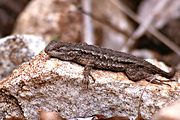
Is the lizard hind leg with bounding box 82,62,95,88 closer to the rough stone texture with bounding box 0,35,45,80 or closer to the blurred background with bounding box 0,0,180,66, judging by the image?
the rough stone texture with bounding box 0,35,45,80

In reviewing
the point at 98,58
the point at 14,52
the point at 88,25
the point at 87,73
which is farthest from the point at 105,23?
the point at 87,73

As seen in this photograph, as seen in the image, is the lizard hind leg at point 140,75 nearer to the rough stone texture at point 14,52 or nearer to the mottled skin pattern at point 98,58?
the mottled skin pattern at point 98,58

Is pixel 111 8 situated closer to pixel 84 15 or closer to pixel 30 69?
pixel 84 15

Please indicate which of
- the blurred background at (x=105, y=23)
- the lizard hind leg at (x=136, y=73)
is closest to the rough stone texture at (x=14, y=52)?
the lizard hind leg at (x=136, y=73)

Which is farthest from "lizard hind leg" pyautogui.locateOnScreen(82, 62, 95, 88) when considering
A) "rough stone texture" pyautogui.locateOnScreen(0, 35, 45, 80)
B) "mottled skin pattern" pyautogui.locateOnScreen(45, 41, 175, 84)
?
"rough stone texture" pyautogui.locateOnScreen(0, 35, 45, 80)

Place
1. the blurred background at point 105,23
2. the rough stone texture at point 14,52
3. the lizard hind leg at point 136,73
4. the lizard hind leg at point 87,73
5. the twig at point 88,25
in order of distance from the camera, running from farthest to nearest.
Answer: the blurred background at point 105,23 → the twig at point 88,25 → the rough stone texture at point 14,52 → the lizard hind leg at point 136,73 → the lizard hind leg at point 87,73

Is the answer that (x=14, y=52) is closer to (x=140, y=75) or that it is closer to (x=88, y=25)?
(x=140, y=75)
